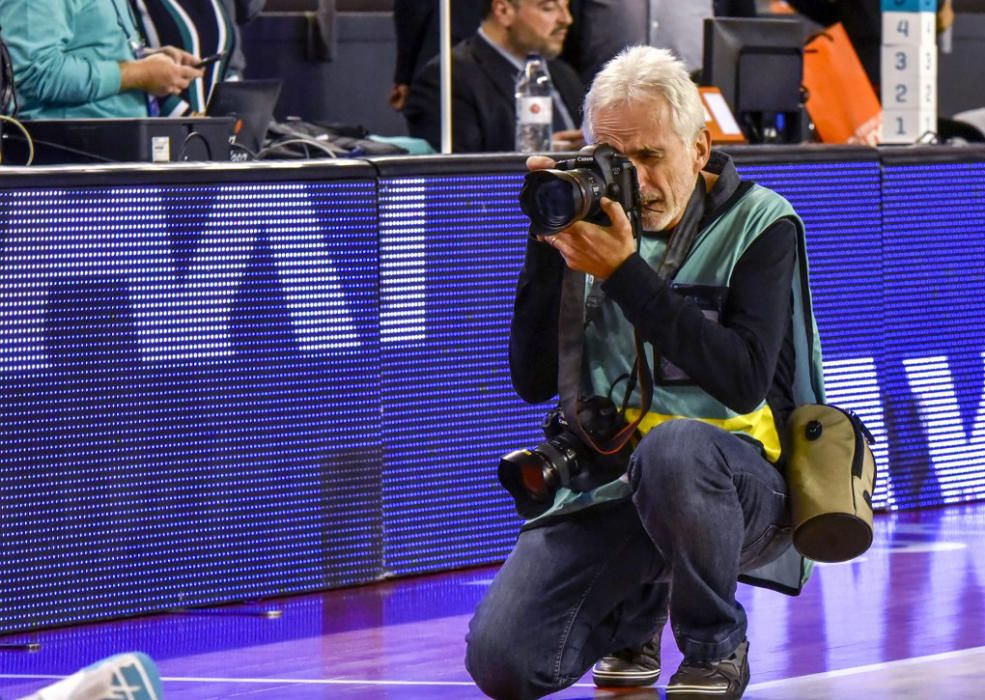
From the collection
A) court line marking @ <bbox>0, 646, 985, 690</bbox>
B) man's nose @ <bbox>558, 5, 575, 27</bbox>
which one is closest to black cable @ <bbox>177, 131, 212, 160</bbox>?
court line marking @ <bbox>0, 646, 985, 690</bbox>

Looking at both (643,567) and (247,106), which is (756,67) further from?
(643,567)

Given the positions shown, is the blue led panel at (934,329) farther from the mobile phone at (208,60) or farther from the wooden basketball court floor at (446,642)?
the mobile phone at (208,60)

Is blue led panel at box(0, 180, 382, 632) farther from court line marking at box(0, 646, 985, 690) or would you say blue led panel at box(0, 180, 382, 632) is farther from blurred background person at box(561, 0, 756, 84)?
blurred background person at box(561, 0, 756, 84)

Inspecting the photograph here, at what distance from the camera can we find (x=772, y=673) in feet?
13.6

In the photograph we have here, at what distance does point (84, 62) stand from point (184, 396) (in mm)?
1159

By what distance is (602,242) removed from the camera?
3508 millimetres

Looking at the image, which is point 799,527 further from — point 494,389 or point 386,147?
point 386,147

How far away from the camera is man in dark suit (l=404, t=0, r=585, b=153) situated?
648 cm

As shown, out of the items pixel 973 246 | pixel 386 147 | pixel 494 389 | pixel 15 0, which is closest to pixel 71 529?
pixel 494 389

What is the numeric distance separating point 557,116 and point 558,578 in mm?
3358

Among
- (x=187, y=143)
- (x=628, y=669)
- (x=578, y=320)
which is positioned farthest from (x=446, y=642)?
(x=187, y=143)

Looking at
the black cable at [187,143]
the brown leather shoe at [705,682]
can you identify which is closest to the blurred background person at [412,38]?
the black cable at [187,143]

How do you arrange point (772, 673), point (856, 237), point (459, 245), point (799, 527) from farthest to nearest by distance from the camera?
point (856, 237) < point (459, 245) < point (772, 673) < point (799, 527)

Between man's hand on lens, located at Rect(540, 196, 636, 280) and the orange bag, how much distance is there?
139 inches
